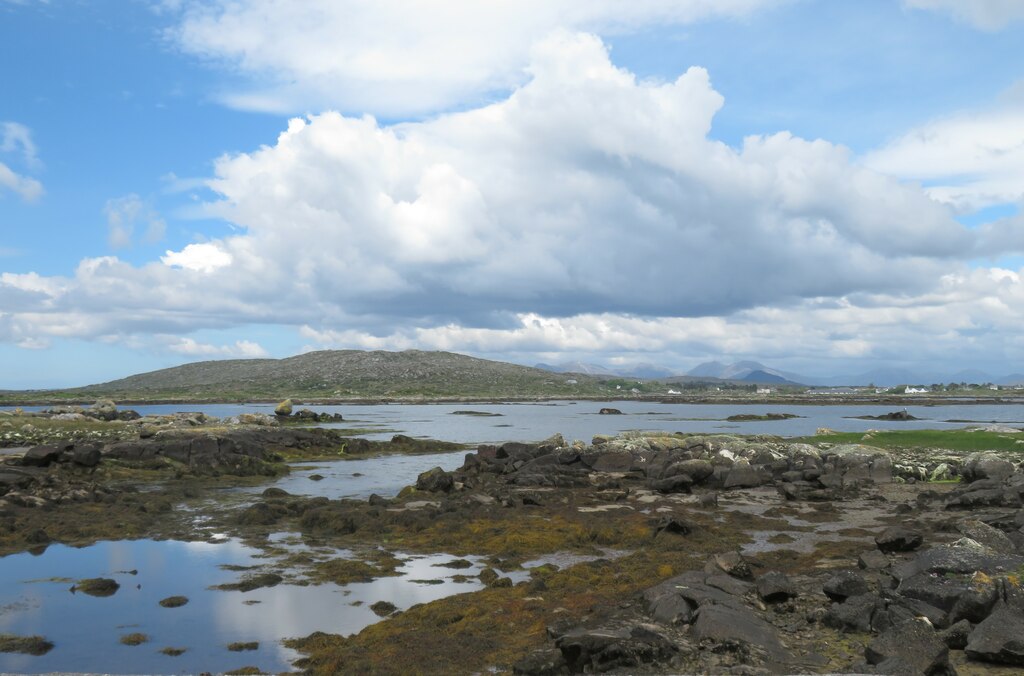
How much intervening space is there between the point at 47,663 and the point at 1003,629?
1506 cm

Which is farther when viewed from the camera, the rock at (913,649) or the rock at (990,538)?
the rock at (990,538)

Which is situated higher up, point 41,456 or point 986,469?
point 41,456

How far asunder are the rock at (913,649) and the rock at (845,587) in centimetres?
317

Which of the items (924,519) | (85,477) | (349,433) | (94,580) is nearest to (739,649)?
(94,580)

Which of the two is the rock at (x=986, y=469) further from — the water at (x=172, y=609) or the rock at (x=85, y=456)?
the rock at (x=85, y=456)

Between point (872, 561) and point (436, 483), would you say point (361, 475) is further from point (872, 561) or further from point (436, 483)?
point (872, 561)

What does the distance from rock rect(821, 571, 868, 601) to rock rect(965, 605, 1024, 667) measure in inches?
115

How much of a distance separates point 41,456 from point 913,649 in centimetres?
3763

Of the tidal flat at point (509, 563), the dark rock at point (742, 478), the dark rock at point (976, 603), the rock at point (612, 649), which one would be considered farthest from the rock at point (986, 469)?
the rock at point (612, 649)

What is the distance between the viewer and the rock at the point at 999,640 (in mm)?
9344

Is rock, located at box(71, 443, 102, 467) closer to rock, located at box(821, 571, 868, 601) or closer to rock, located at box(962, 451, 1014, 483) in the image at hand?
rock, located at box(821, 571, 868, 601)

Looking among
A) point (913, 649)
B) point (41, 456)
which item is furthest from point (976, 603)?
point (41, 456)

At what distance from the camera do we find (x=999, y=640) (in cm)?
949

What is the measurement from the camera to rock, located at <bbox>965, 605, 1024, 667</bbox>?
9344mm
